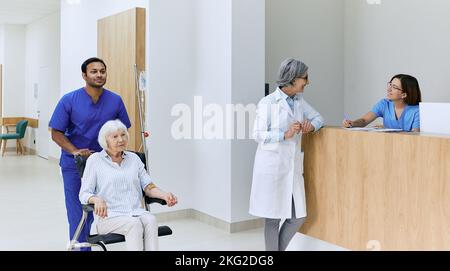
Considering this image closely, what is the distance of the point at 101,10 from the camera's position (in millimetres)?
5922

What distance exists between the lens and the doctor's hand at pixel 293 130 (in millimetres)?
3314

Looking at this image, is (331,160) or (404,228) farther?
(331,160)

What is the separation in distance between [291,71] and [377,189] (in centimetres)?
96

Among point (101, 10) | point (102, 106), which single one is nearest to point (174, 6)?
point (101, 10)

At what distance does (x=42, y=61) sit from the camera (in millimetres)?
10438

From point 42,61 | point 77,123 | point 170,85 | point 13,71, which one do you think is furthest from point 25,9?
point 77,123

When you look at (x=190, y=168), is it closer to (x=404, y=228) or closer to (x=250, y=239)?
(x=250, y=239)

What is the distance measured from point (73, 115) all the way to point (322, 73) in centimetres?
337

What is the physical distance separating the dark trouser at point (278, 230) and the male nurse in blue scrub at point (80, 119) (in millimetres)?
1339

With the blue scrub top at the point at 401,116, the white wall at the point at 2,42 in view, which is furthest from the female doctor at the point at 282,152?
the white wall at the point at 2,42

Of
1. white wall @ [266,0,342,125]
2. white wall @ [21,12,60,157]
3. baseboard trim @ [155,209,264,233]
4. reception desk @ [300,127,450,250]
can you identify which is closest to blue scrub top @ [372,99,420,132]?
reception desk @ [300,127,450,250]

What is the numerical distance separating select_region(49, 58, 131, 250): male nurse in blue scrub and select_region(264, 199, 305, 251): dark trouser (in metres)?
1.34

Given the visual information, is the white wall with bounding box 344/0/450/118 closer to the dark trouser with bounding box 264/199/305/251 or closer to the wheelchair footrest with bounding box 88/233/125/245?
the dark trouser with bounding box 264/199/305/251

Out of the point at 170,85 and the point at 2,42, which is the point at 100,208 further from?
the point at 2,42
